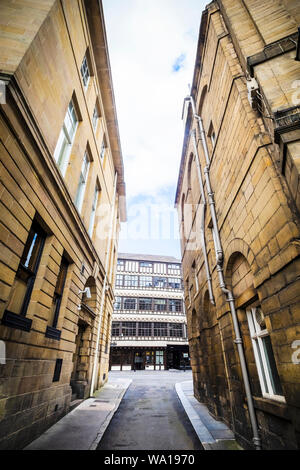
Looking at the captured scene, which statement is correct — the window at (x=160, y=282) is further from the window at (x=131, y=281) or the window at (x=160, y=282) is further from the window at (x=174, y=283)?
the window at (x=131, y=281)

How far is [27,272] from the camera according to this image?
573 centimetres

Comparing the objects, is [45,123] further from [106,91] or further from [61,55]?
[106,91]

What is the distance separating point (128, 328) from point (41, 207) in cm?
3403

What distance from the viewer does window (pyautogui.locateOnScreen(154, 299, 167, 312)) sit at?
38625 millimetres

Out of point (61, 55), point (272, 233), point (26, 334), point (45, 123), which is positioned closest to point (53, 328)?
point (26, 334)

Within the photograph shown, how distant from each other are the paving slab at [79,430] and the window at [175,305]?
31107 mm

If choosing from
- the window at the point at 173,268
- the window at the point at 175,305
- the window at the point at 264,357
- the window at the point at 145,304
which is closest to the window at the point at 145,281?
the window at the point at 145,304

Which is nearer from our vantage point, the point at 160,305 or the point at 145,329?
the point at 145,329

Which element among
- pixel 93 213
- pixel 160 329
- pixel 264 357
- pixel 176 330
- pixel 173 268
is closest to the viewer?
pixel 264 357

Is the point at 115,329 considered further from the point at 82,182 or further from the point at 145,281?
the point at 82,182

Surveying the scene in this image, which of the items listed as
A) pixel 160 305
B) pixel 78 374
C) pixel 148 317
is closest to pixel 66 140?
pixel 78 374

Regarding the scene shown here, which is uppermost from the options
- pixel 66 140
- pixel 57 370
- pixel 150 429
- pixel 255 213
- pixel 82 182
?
pixel 82 182

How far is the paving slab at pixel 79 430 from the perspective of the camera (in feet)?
16.5

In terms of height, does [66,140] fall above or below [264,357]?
above
